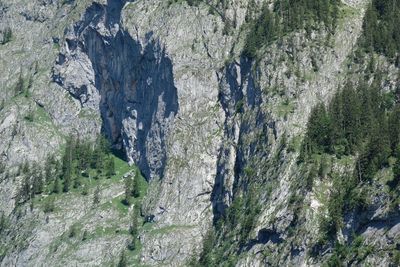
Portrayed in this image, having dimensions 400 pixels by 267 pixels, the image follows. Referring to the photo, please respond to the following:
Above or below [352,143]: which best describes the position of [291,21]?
above

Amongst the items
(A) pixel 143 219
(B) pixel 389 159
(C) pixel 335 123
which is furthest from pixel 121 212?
(B) pixel 389 159

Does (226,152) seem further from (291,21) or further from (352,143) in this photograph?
(352,143)

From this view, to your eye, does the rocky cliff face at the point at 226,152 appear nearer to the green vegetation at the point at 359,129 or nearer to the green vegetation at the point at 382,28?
the green vegetation at the point at 382,28

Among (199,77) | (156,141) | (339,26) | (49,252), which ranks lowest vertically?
(49,252)

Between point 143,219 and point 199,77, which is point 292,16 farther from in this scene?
point 143,219

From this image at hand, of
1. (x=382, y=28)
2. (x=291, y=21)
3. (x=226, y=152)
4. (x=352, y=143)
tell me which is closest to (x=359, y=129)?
(x=352, y=143)

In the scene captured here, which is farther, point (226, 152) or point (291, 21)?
point (291, 21)

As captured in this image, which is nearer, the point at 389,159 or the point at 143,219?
the point at 389,159
